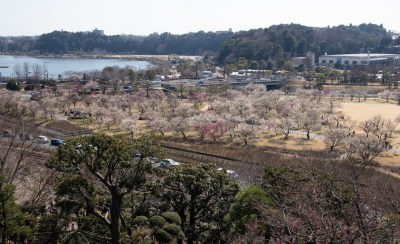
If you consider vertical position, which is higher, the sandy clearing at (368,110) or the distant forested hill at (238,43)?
the distant forested hill at (238,43)

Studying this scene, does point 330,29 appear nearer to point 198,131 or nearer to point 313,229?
point 198,131

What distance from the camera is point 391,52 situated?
287 feet

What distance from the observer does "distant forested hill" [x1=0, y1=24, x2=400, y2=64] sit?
79.9m

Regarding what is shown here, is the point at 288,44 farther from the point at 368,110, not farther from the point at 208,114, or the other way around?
the point at 208,114

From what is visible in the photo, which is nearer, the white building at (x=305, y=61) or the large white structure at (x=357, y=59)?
the white building at (x=305, y=61)

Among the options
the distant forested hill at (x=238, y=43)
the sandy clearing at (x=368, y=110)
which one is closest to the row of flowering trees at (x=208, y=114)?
the sandy clearing at (x=368, y=110)

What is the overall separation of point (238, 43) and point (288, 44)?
9813mm

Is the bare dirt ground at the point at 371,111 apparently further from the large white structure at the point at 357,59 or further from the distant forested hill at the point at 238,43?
the distant forested hill at the point at 238,43

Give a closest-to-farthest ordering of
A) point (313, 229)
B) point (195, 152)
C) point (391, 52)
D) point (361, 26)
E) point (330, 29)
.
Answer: point (313, 229), point (195, 152), point (391, 52), point (330, 29), point (361, 26)

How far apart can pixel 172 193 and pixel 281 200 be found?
106 inches

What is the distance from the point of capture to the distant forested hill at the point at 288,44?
3046 inches

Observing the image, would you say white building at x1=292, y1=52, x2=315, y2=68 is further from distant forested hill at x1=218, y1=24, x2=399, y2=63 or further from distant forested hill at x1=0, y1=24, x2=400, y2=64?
distant forested hill at x1=218, y1=24, x2=399, y2=63

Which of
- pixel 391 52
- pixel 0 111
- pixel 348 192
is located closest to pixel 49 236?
pixel 348 192

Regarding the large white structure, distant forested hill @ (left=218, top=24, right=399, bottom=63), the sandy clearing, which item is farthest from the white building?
the sandy clearing
